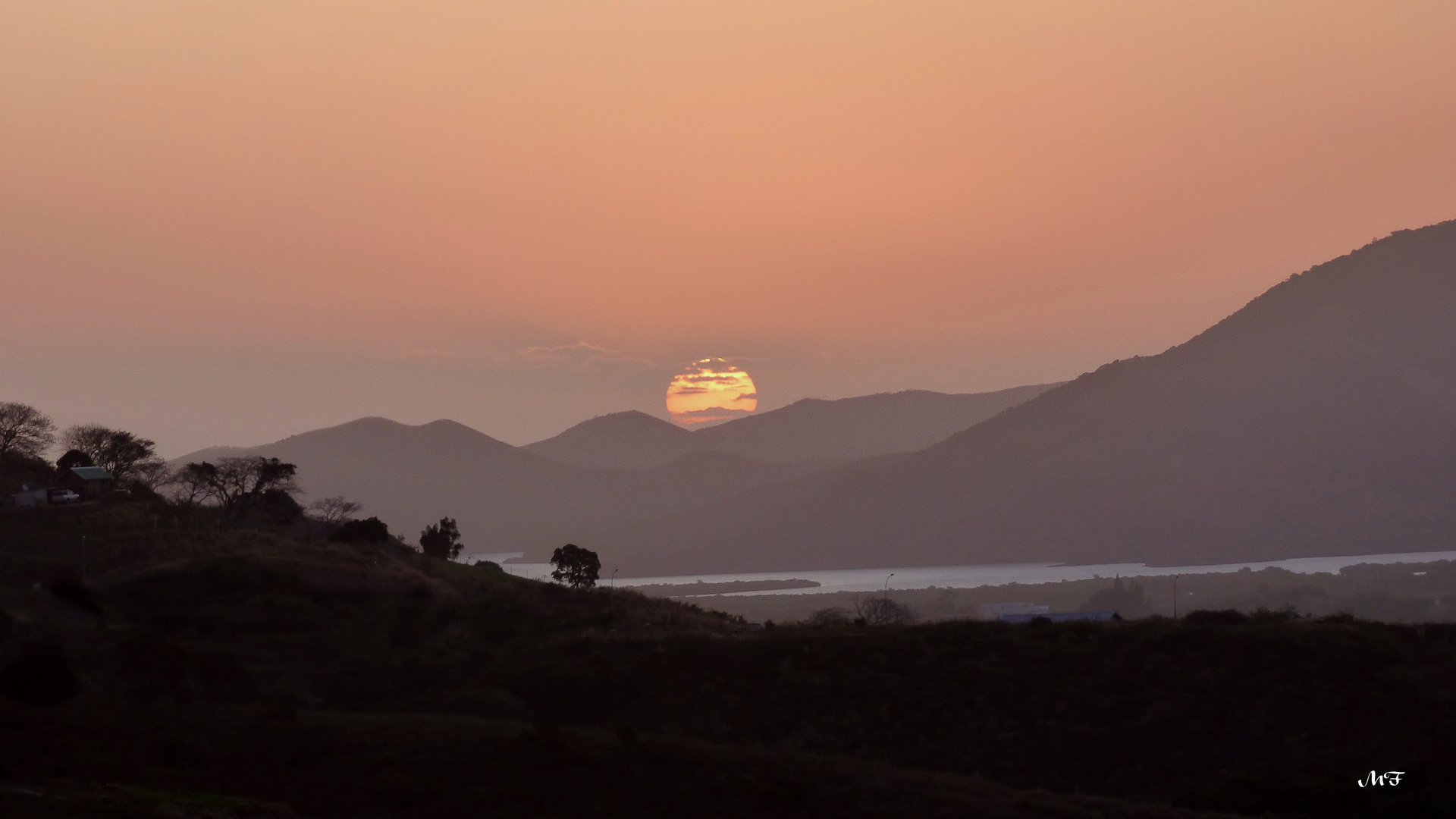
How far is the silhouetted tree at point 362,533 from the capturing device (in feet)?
281

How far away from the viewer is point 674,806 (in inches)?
1357

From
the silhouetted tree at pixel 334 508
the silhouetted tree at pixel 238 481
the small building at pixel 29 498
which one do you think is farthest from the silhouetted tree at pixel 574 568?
the small building at pixel 29 498

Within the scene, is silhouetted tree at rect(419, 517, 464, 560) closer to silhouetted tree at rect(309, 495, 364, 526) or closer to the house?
silhouetted tree at rect(309, 495, 364, 526)

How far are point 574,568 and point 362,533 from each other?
22.9 meters

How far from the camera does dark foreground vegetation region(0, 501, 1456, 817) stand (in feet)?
113

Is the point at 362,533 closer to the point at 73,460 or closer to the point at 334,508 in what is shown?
the point at 73,460

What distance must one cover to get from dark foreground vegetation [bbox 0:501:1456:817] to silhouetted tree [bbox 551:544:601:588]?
105ft

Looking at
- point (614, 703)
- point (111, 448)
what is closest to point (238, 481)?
point (111, 448)

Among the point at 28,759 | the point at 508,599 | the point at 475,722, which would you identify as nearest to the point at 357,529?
the point at 508,599

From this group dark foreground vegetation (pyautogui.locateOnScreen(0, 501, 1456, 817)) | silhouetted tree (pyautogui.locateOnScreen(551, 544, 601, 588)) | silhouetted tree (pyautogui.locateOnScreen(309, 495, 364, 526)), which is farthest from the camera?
silhouetted tree (pyautogui.locateOnScreen(309, 495, 364, 526))

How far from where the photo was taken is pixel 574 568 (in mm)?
105438

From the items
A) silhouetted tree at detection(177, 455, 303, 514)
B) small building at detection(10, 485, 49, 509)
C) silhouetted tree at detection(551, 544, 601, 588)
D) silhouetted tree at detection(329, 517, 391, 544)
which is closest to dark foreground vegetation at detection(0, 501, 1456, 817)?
small building at detection(10, 485, 49, 509)

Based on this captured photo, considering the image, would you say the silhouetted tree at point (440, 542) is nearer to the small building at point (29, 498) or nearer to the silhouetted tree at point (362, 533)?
the silhouetted tree at point (362, 533)

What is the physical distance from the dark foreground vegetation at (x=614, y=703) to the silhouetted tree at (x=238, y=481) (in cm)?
2047
